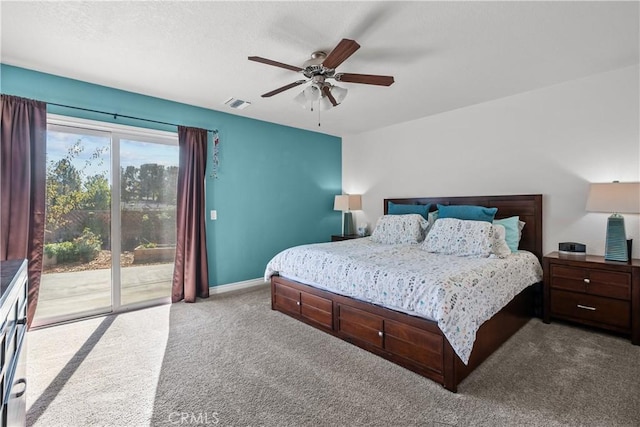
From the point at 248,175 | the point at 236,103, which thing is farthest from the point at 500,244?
the point at 236,103

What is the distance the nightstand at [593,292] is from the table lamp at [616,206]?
112mm

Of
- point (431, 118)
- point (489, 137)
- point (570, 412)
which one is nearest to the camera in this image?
point (570, 412)

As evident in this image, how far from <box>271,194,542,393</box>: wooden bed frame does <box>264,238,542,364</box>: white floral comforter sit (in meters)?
0.09

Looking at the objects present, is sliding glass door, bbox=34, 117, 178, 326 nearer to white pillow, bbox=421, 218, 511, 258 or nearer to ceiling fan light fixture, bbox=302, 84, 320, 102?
ceiling fan light fixture, bbox=302, 84, 320, 102

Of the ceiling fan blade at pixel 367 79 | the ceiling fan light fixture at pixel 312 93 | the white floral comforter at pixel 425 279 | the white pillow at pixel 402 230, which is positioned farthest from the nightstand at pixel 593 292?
the ceiling fan light fixture at pixel 312 93

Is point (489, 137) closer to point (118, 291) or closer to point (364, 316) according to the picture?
point (364, 316)

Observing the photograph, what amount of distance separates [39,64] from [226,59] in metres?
1.72

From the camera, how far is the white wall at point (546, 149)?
296cm

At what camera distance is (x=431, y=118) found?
14.3 ft

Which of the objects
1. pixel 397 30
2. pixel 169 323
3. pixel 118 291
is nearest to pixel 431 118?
pixel 397 30

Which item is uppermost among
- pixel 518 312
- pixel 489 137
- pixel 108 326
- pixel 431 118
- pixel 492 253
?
pixel 431 118

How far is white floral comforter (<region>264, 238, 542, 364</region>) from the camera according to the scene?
6.65ft

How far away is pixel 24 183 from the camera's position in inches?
110

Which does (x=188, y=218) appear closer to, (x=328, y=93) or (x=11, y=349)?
(x=328, y=93)
